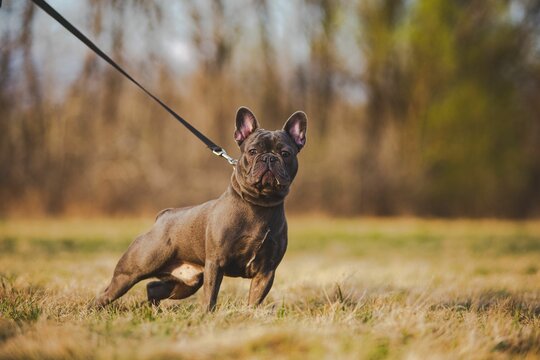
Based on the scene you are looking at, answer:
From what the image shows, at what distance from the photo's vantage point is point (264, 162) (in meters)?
3.43

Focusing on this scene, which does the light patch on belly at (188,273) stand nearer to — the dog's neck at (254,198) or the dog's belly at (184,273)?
the dog's belly at (184,273)

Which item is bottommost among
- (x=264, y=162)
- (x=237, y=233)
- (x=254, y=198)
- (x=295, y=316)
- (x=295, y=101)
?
(x=295, y=316)

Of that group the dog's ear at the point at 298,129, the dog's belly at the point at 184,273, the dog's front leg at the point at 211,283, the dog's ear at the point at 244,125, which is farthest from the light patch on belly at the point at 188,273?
the dog's ear at the point at 298,129

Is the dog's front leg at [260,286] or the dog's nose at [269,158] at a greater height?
the dog's nose at [269,158]

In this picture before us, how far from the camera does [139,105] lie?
1412cm

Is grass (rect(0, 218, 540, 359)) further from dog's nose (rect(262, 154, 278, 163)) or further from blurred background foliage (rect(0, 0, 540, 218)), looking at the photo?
blurred background foliage (rect(0, 0, 540, 218))

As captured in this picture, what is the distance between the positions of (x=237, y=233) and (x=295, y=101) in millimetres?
10873

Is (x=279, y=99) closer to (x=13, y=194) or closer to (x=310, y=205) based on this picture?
(x=310, y=205)

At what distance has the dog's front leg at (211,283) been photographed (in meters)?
3.49

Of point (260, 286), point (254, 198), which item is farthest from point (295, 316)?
point (254, 198)

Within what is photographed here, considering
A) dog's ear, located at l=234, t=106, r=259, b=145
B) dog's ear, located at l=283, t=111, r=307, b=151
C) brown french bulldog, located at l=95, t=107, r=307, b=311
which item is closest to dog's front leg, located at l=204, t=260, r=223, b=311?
brown french bulldog, located at l=95, t=107, r=307, b=311

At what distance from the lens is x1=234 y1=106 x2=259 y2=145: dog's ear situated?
3.82 metres

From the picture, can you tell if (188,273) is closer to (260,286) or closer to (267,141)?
(260,286)

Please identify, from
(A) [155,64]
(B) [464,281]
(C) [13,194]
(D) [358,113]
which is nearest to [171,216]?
(B) [464,281]
